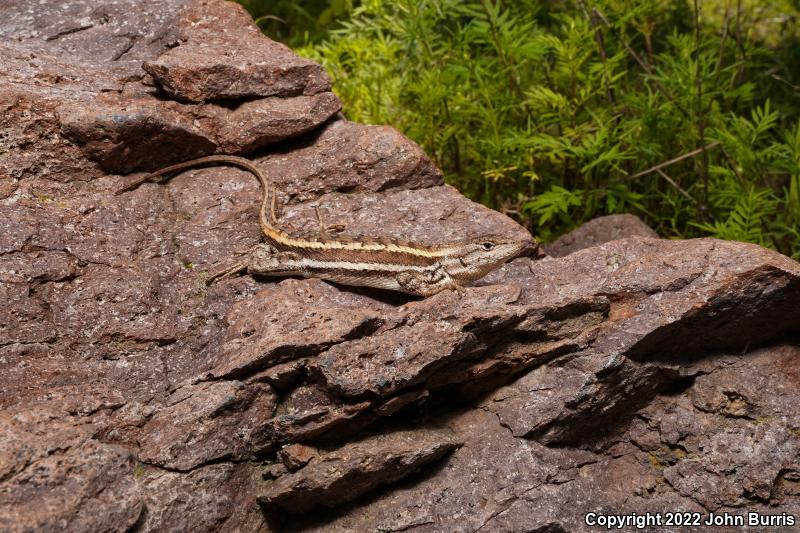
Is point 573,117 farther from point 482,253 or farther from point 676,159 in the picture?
point 482,253

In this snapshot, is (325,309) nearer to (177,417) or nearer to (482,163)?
(177,417)

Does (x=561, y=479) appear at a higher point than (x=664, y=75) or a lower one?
lower

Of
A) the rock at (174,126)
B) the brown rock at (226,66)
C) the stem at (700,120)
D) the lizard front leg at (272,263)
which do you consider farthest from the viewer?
the stem at (700,120)

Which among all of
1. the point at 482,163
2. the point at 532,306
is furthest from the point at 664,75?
the point at 532,306

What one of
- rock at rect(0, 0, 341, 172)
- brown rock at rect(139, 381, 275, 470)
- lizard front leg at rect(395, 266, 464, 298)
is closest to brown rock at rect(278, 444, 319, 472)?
brown rock at rect(139, 381, 275, 470)

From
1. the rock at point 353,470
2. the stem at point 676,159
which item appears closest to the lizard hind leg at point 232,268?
the rock at point 353,470

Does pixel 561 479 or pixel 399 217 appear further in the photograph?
pixel 399 217

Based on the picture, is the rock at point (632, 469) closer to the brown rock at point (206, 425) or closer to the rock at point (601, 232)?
the brown rock at point (206, 425)
